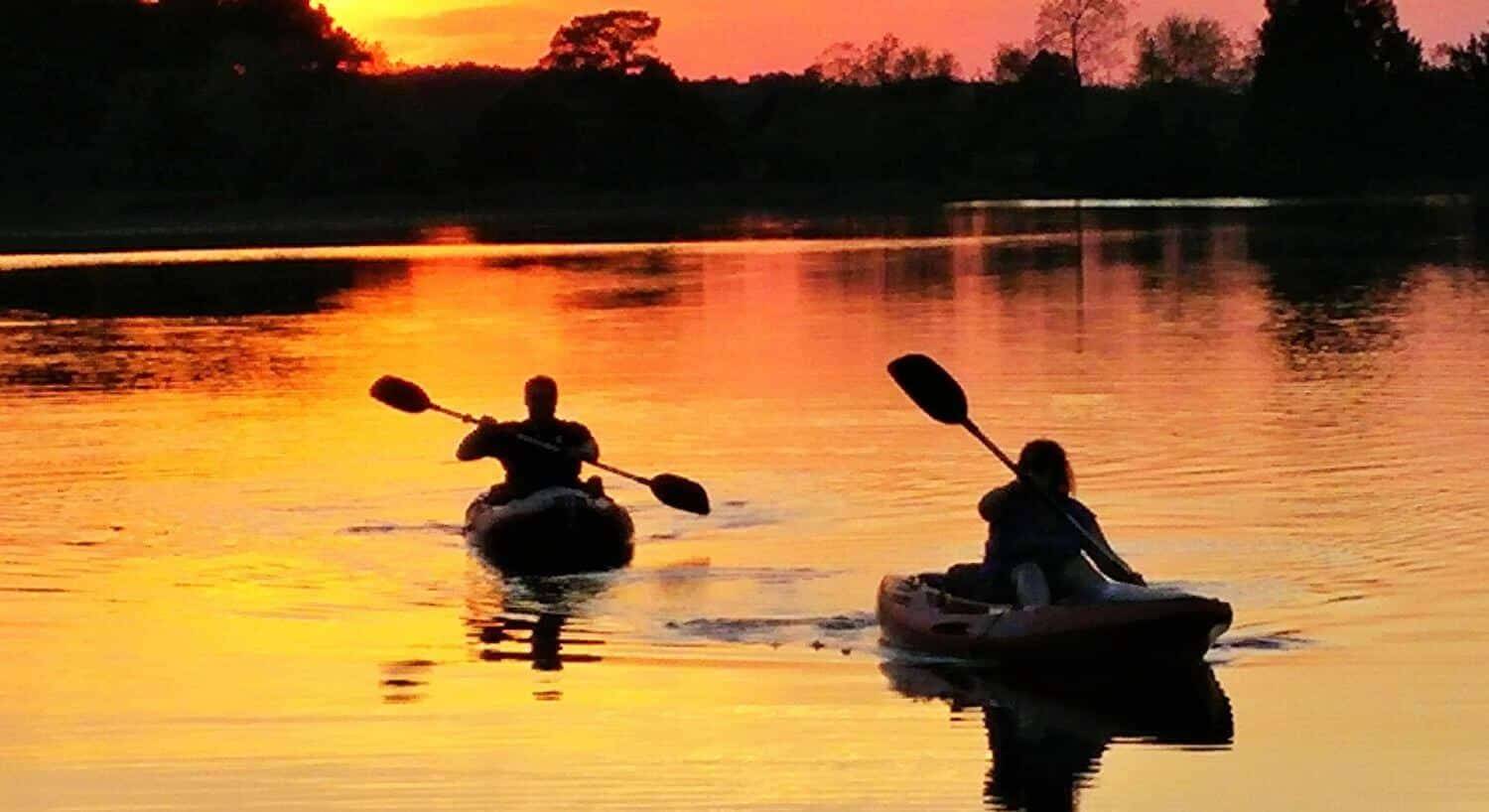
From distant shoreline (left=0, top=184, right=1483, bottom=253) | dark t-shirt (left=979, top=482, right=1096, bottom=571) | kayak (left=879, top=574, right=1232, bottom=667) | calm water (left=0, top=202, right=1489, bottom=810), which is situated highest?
dark t-shirt (left=979, top=482, right=1096, bottom=571)

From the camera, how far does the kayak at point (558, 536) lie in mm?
20188

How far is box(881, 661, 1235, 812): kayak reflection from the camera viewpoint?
13094mm

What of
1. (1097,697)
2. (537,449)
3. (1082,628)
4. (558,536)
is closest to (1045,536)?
(1082,628)

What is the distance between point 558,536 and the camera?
20.2m

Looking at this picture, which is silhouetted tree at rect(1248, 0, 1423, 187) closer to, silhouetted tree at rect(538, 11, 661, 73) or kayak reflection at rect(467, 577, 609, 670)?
silhouetted tree at rect(538, 11, 661, 73)

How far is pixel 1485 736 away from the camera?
13664mm

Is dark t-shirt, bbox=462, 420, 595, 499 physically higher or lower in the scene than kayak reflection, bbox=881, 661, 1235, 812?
higher

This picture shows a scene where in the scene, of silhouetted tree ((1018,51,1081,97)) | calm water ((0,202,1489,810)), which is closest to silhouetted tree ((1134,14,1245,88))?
silhouetted tree ((1018,51,1081,97))

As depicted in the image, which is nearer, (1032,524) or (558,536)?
(1032,524)

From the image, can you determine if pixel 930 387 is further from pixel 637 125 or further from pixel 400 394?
pixel 637 125

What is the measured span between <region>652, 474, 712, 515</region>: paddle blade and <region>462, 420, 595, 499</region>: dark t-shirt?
537 mm

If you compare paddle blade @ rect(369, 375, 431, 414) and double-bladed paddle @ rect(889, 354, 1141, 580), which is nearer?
double-bladed paddle @ rect(889, 354, 1141, 580)

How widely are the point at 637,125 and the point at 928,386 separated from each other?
97.8 m

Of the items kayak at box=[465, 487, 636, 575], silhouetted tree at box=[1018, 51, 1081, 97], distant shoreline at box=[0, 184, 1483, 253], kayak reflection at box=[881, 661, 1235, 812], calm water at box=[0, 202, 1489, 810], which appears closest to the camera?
kayak reflection at box=[881, 661, 1235, 812]
